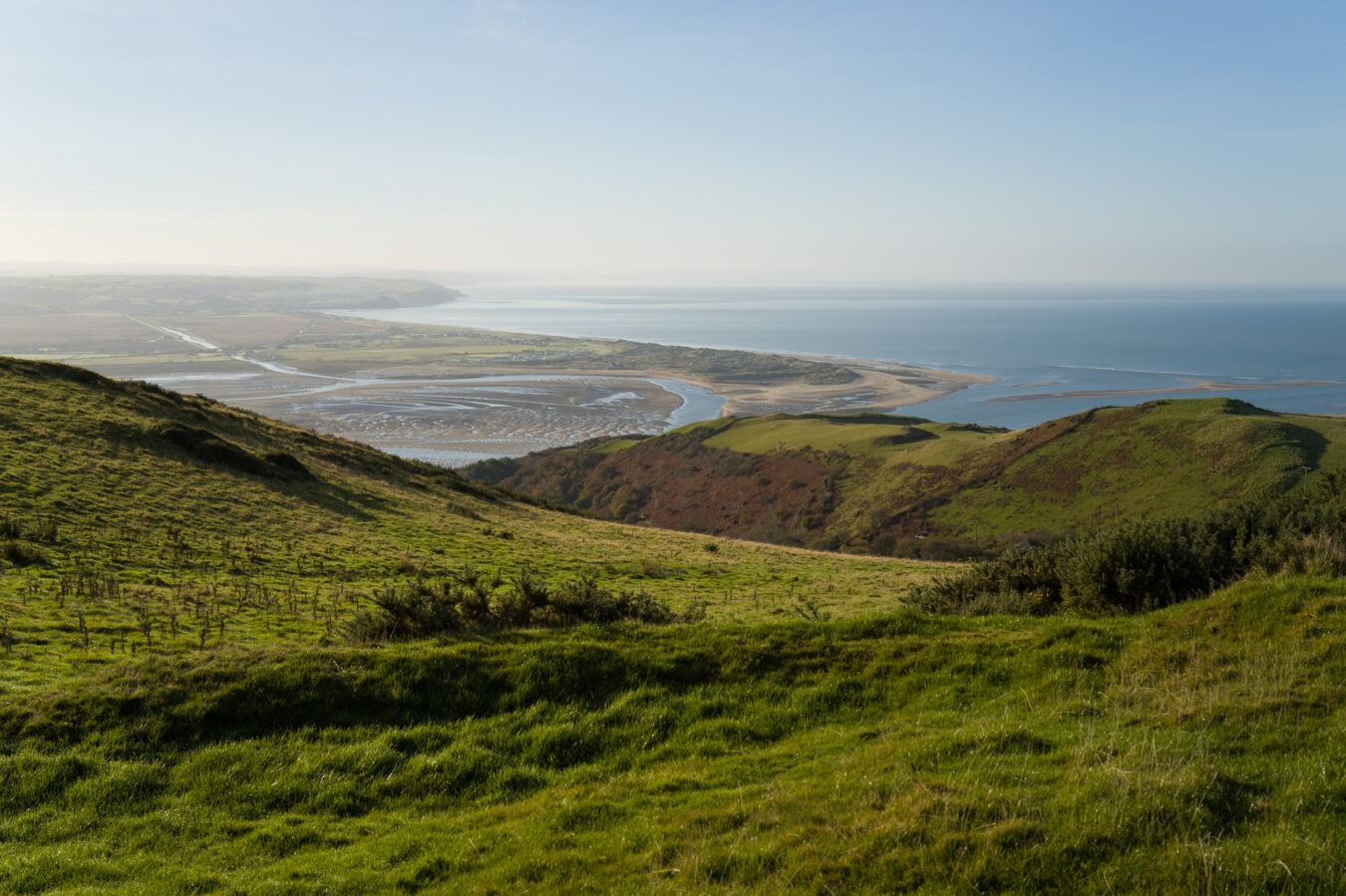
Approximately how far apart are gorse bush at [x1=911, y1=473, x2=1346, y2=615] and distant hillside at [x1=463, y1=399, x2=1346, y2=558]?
4784 cm

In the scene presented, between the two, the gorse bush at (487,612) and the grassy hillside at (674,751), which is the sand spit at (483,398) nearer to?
the gorse bush at (487,612)

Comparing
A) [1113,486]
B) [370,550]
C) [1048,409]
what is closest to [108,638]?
[370,550]

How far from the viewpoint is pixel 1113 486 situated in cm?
7094

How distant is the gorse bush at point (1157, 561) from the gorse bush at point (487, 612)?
697 cm

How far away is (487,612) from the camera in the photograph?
499 inches

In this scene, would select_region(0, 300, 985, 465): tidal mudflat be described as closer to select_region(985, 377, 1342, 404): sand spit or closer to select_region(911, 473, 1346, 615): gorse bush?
select_region(985, 377, 1342, 404): sand spit

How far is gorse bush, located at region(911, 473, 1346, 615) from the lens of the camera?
1302cm

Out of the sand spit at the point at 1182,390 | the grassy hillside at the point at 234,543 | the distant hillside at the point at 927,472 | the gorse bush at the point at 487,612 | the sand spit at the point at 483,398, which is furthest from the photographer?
the sand spit at the point at 1182,390

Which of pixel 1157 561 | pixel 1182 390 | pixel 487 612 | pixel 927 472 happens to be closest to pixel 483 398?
pixel 927 472

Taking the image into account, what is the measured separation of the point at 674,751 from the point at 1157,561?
10.8 meters

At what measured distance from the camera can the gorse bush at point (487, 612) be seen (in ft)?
39.3

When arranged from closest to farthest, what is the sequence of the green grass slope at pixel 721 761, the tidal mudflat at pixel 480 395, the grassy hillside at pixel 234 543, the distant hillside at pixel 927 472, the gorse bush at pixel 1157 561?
the green grass slope at pixel 721 761 < the gorse bush at pixel 1157 561 < the grassy hillside at pixel 234 543 < the distant hillside at pixel 927 472 < the tidal mudflat at pixel 480 395

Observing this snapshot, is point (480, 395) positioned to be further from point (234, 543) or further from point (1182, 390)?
point (1182, 390)

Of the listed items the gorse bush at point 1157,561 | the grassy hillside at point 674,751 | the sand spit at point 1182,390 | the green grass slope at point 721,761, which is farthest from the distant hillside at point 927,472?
the sand spit at point 1182,390
